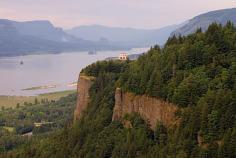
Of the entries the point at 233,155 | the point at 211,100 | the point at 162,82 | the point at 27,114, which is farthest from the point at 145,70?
the point at 27,114

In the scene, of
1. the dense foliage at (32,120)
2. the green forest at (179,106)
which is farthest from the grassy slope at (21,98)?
the green forest at (179,106)

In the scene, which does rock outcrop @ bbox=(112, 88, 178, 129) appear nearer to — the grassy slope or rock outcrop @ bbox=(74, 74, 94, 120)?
rock outcrop @ bbox=(74, 74, 94, 120)

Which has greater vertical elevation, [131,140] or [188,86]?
[188,86]

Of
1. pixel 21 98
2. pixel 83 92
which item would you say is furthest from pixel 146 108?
pixel 21 98

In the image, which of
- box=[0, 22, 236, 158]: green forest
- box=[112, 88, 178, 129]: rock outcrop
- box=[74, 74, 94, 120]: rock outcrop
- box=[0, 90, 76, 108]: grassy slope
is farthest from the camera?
box=[0, 90, 76, 108]: grassy slope

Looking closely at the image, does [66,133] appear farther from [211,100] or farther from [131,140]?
[211,100]

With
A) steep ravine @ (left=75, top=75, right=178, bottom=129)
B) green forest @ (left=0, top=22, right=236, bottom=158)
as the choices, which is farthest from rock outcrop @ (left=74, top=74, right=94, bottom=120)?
steep ravine @ (left=75, top=75, right=178, bottom=129)
